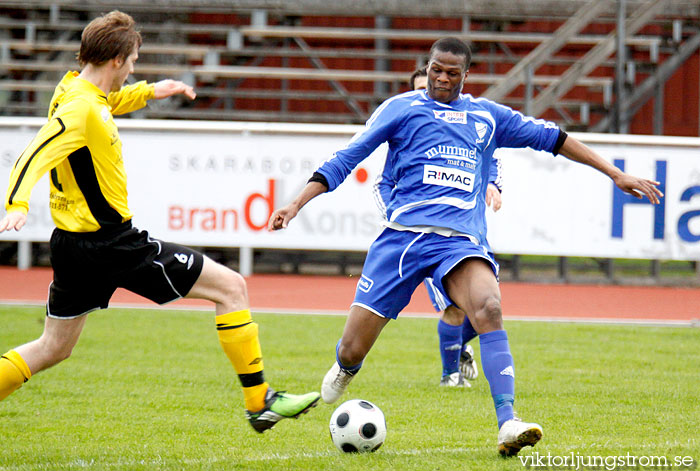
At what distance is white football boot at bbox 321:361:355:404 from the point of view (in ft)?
17.6

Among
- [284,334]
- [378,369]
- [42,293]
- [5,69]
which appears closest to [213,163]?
[42,293]

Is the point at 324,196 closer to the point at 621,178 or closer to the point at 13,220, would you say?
the point at 621,178

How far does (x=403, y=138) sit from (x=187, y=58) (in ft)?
51.3

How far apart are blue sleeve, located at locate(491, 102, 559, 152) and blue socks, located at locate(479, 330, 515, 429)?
114 centimetres

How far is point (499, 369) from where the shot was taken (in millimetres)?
4660

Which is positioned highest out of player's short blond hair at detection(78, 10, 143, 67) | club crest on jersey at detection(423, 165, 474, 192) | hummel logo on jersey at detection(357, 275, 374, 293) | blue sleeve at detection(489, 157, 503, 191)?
player's short blond hair at detection(78, 10, 143, 67)

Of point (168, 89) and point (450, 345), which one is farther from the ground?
point (168, 89)

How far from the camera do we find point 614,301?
1209 cm

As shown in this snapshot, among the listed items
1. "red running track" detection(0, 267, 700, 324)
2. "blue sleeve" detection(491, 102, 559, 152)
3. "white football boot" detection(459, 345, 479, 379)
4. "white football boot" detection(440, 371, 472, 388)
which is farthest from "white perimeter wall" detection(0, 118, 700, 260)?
"blue sleeve" detection(491, 102, 559, 152)

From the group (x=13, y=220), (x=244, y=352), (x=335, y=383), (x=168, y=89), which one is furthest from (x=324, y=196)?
(x=13, y=220)

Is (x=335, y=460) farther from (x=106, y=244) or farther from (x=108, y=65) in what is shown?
(x=108, y=65)

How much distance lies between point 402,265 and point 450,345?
1.80 metres

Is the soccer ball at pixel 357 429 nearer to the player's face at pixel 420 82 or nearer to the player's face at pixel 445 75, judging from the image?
the player's face at pixel 445 75

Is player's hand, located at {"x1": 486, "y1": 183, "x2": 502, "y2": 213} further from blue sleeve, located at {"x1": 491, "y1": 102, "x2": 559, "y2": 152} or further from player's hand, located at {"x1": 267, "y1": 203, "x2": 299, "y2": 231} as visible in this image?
player's hand, located at {"x1": 267, "y1": 203, "x2": 299, "y2": 231}
